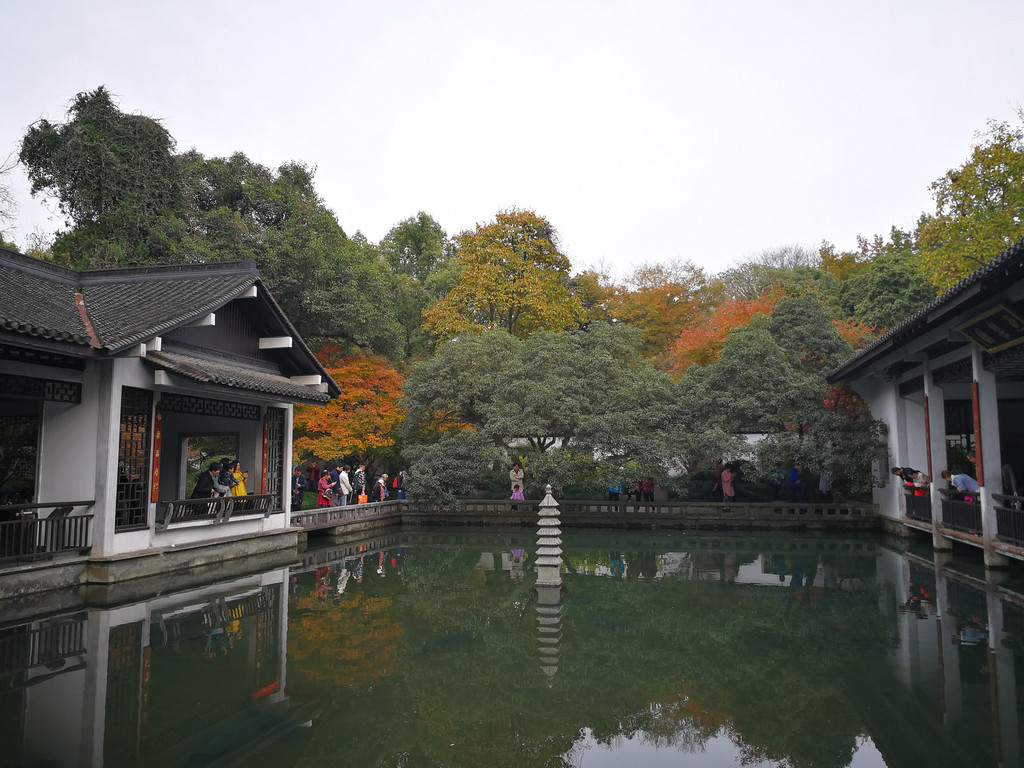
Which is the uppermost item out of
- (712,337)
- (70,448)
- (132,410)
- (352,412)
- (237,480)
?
(712,337)

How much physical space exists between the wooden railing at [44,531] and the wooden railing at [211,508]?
122 cm

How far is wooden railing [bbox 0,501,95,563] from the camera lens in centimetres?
859

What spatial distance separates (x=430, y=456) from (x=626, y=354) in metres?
5.93

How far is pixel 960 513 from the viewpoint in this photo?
39.0 ft

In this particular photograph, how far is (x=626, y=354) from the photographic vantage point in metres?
19.3

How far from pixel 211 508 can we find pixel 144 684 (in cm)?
667

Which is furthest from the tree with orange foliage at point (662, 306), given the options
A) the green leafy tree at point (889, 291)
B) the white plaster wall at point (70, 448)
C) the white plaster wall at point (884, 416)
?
the white plaster wall at point (70, 448)

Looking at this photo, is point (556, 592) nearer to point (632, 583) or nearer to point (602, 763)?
point (632, 583)

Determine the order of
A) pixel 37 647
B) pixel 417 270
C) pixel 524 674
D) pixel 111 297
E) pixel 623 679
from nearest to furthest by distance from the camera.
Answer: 1. pixel 623 679
2. pixel 524 674
3. pixel 37 647
4. pixel 111 297
5. pixel 417 270

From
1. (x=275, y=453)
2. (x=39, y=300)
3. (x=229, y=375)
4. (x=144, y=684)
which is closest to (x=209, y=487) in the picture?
(x=275, y=453)

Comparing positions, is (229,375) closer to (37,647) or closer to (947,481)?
(37,647)

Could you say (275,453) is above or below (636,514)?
above

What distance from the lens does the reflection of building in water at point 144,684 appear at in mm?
4418

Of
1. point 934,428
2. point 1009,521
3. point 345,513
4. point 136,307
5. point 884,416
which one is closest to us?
point 1009,521
